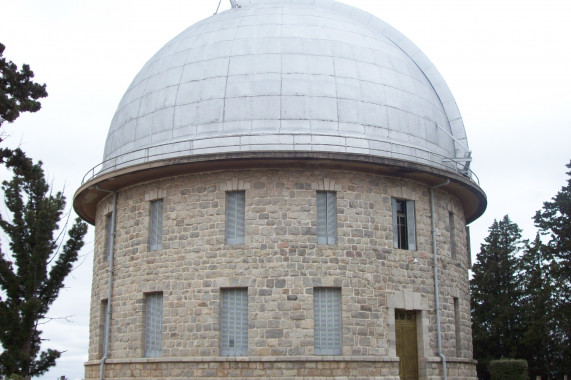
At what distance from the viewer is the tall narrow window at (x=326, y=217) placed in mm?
19359

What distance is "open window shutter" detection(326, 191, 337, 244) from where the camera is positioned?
19375 millimetres

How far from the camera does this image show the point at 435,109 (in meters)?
23.3

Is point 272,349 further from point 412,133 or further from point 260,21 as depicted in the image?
point 260,21

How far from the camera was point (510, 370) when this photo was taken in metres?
24.0

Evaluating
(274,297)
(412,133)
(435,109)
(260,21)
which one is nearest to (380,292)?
(274,297)

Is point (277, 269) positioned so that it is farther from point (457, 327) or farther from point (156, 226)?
point (457, 327)

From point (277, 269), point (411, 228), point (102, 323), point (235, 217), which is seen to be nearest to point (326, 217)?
point (277, 269)

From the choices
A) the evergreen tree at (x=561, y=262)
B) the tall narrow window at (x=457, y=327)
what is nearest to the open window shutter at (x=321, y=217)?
the tall narrow window at (x=457, y=327)

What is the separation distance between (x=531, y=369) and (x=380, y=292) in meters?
23.5

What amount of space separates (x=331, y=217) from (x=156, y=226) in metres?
5.01

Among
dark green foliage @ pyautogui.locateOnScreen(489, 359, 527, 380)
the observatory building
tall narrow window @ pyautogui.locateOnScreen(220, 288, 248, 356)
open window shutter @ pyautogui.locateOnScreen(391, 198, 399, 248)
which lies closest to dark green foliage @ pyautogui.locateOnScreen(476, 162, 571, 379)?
dark green foliage @ pyautogui.locateOnScreen(489, 359, 527, 380)

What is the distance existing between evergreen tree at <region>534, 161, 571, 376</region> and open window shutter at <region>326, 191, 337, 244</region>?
16628 mm

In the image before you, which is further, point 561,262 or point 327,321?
point 561,262

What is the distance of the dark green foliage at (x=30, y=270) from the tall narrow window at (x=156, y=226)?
8.96 meters
